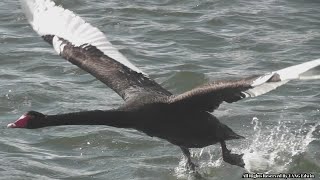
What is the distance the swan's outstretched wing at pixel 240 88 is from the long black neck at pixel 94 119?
1.50ft

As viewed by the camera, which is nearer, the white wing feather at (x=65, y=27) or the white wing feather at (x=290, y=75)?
the white wing feather at (x=290, y=75)

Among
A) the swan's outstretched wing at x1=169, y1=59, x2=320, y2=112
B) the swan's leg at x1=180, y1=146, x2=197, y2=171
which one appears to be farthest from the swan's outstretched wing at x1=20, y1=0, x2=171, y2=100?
the swan's outstretched wing at x1=169, y1=59, x2=320, y2=112

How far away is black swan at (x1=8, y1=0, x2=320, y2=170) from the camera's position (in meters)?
7.68

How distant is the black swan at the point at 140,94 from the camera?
7.68m

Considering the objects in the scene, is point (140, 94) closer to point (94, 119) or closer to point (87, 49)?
point (94, 119)

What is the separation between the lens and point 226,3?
18031 millimetres

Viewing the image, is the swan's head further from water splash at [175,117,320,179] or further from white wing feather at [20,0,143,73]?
water splash at [175,117,320,179]

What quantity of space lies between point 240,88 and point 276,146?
2957mm

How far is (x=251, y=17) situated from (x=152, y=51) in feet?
9.09

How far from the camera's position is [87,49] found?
958 cm

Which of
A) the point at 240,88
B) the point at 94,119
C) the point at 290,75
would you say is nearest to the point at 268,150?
the point at 94,119

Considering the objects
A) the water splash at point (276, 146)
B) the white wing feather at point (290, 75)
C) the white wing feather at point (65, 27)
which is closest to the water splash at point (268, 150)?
the water splash at point (276, 146)

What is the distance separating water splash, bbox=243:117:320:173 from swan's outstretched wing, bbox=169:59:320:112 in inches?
63.9

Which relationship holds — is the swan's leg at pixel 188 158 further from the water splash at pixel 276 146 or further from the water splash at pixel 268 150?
the water splash at pixel 276 146
